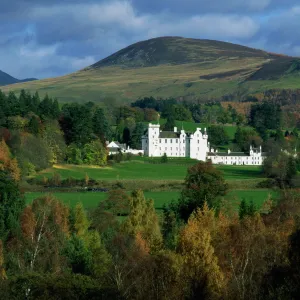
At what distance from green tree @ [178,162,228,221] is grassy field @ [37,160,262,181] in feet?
63.8

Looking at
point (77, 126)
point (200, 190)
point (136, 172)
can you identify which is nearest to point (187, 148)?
point (77, 126)

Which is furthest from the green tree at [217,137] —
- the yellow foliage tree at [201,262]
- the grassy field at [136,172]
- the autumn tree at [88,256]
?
the yellow foliage tree at [201,262]

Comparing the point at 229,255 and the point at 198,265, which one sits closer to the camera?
the point at 198,265

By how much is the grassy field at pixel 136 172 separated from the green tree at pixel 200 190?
63.8 ft

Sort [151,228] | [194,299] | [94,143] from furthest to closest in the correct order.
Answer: [94,143], [151,228], [194,299]

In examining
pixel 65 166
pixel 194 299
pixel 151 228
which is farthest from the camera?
pixel 65 166

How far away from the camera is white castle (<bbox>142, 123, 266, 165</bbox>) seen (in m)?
111

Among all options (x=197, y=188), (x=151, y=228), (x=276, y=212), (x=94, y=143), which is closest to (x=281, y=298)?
(x=151, y=228)

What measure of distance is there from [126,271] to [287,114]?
421 feet

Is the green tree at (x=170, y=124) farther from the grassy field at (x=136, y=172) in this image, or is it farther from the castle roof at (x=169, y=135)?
the grassy field at (x=136, y=172)

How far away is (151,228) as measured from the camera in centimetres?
3847

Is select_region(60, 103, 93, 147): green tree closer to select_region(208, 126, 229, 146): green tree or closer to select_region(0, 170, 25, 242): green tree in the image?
select_region(208, 126, 229, 146): green tree

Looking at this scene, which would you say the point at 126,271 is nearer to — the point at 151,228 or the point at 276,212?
the point at 151,228

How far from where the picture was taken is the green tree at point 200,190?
4794 cm
